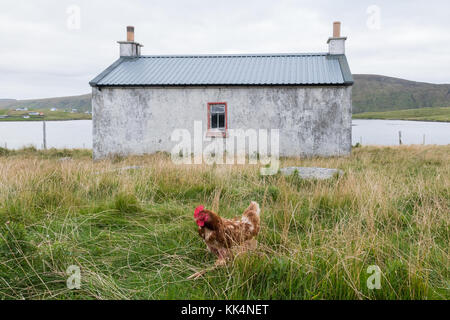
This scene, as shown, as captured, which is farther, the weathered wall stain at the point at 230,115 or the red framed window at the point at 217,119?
the red framed window at the point at 217,119

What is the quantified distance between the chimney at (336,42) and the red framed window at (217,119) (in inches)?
A: 258

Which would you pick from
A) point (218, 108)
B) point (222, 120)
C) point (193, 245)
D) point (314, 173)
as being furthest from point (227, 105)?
point (193, 245)

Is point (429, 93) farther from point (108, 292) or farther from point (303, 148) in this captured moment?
point (108, 292)

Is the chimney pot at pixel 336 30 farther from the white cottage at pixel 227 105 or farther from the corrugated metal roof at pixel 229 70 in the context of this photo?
the corrugated metal roof at pixel 229 70

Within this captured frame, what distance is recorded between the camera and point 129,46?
61.2 ft

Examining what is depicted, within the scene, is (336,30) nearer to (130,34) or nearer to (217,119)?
(217,119)

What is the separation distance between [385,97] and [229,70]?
6452 inches

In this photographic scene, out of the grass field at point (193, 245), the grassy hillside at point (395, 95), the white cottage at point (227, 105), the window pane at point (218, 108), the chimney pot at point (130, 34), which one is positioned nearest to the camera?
the grass field at point (193, 245)

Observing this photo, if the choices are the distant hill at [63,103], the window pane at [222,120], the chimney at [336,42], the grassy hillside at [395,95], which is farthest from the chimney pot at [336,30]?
the distant hill at [63,103]

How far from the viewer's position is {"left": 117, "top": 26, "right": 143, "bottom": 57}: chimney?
1844cm

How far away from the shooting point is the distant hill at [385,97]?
15375 centimetres

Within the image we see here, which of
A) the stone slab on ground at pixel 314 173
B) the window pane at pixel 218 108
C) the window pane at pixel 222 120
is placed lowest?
the stone slab on ground at pixel 314 173

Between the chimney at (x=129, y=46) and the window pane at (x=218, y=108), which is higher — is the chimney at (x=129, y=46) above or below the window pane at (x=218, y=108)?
above

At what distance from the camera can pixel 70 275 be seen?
295 centimetres
